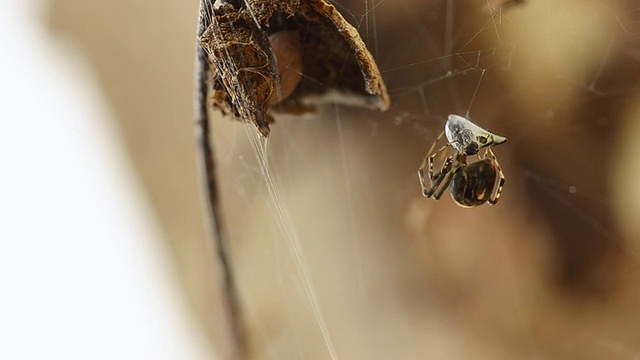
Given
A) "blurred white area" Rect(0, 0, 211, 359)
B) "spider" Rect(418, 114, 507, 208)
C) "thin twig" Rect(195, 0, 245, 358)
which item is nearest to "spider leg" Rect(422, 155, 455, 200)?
"spider" Rect(418, 114, 507, 208)

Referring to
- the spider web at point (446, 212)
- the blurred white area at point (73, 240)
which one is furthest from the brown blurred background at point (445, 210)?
the blurred white area at point (73, 240)

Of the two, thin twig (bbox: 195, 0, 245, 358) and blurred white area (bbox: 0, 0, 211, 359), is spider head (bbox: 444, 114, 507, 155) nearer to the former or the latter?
thin twig (bbox: 195, 0, 245, 358)

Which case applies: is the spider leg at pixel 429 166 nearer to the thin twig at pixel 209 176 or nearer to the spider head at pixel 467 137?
the spider head at pixel 467 137

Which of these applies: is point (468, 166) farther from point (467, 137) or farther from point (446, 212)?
point (446, 212)

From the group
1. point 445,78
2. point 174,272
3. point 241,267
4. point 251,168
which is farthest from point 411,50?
point 174,272

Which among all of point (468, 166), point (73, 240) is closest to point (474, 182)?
point (468, 166)

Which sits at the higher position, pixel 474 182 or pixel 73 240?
pixel 474 182
